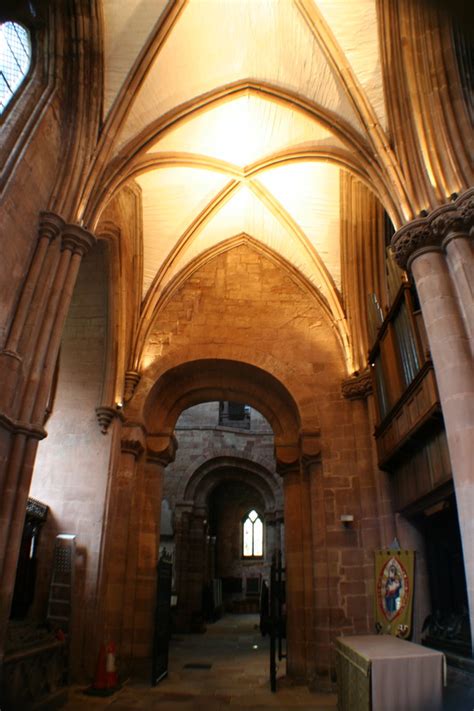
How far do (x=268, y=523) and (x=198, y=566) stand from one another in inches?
170

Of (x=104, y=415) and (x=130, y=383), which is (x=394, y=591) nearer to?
(x=104, y=415)

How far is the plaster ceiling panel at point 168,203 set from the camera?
10.9 metres

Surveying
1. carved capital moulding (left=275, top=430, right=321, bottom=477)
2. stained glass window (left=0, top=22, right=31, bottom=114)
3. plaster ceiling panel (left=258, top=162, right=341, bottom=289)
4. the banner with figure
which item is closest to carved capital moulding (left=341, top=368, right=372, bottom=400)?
carved capital moulding (left=275, top=430, right=321, bottom=477)

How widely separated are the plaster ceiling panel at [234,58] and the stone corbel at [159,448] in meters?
6.19

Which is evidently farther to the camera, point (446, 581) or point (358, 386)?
point (358, 386)

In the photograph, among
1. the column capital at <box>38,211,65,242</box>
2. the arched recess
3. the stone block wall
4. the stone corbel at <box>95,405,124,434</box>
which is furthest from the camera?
the arched recess

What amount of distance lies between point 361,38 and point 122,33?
379 centimetres

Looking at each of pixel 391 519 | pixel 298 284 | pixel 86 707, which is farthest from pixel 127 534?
pixel 298 284

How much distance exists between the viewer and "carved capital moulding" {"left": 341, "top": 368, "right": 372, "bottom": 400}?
1023 cm

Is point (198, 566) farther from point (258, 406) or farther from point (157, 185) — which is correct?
point (157, 185)

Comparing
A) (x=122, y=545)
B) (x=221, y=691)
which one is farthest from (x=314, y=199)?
(x=221, y=691)

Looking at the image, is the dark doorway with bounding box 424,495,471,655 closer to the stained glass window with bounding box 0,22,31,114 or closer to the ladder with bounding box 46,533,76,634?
the ladder with bounding box 46,533,76,634

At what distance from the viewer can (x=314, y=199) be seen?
1134 cm

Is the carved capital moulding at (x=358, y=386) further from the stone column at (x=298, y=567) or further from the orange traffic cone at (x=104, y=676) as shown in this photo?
the orange traffic cone at (x=104, y=676)
